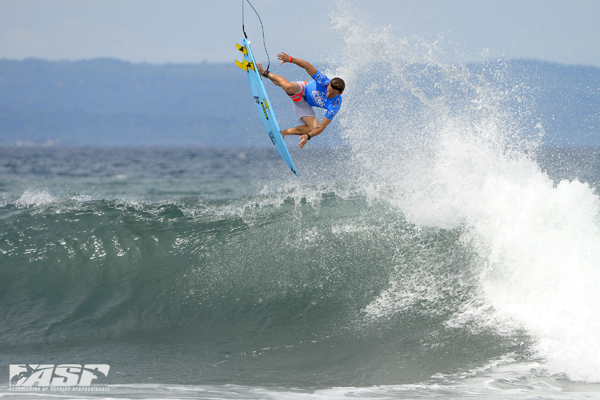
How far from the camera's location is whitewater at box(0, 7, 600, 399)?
177 inches

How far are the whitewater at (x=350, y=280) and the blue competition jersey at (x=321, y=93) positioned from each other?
1.77m

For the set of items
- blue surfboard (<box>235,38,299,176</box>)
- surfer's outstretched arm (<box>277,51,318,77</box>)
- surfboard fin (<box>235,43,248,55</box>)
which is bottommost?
blue surfboard (<box>235,38,299,176</box>)

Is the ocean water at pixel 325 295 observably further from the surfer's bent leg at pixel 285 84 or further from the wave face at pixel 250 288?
the surfer's bent leg at pixel 285 84

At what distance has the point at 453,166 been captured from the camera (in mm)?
7781

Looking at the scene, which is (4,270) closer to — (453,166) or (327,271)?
(327,271)

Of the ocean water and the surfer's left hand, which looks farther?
the surfer's left hand

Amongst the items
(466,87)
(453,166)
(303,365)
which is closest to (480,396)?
(303,365)

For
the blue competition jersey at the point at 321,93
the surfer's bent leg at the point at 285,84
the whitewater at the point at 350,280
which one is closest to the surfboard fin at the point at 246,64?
the surfer's bent leg at the point at 285,84

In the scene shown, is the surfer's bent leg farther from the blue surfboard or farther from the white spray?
the white spray

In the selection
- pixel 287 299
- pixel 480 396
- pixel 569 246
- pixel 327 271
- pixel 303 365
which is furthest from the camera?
pixel 327 271

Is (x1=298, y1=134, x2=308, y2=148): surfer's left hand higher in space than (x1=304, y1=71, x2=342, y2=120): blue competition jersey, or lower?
lower

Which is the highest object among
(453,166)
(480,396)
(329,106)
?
(329,106)

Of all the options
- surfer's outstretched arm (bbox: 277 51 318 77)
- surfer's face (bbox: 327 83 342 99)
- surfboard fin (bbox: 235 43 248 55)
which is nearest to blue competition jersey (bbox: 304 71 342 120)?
surfer's face (bbox: 327 83 342 99)

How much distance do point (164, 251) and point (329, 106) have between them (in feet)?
11.7
